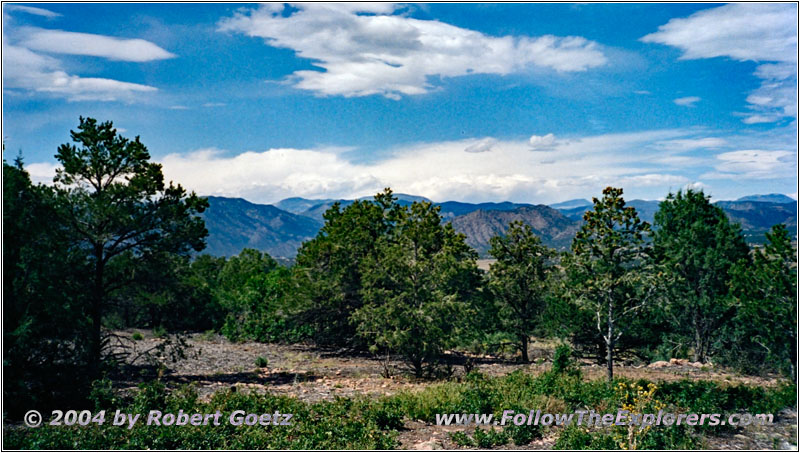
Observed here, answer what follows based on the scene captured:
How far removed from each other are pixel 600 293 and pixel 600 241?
6.06 feet

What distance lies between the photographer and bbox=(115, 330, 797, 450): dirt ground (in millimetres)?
11102

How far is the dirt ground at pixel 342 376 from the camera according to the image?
437 inches

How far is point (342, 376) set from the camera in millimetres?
20469

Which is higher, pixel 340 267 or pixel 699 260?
pixel 699 260

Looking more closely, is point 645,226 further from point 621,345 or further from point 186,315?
point 186,315

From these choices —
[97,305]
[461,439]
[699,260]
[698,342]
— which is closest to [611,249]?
[461,439]

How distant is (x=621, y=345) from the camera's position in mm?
26344

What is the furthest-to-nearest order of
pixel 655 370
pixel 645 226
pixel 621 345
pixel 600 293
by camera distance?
pixel 621 345 → pixel 655 370 → pixel 600 293 → pixel 645 226

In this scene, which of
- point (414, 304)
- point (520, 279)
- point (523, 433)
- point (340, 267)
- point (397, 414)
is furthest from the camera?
point (520, 279)

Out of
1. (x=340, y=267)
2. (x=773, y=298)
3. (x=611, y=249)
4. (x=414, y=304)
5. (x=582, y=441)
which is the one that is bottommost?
(x=582, y=441)

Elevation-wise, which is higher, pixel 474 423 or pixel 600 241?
pixel 600 241

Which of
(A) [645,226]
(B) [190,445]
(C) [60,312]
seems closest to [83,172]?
(C) [60,312]

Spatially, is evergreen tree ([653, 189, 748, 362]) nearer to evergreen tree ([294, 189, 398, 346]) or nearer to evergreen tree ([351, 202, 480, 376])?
evergreen tree ([351, 202, 480, 376])

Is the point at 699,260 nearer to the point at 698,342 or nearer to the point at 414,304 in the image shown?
the point at 698,342
